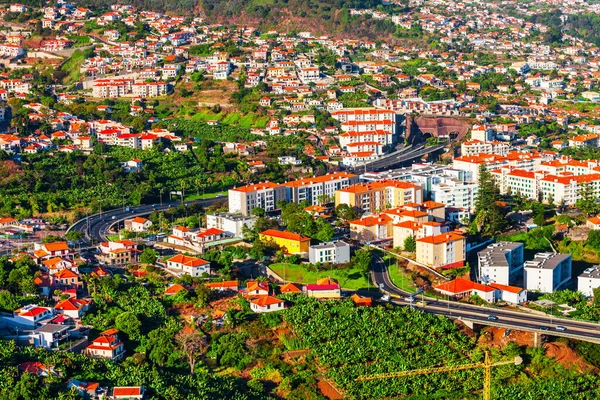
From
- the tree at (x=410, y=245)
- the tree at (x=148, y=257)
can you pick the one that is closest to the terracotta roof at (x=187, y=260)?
the tree at (x=148, y=257)

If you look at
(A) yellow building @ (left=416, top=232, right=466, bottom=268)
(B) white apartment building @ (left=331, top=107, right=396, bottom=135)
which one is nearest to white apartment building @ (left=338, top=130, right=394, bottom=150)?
(B) white apartment building @ (left=331, top=107, right=396, bottom=135)

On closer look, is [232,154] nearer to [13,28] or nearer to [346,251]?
[346,251]

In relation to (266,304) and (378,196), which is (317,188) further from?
(266,304)

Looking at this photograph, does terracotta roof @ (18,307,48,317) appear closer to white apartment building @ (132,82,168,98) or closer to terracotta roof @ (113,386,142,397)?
terracotta roof @ (113,386,142,397)

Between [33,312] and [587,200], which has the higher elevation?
[587,200]

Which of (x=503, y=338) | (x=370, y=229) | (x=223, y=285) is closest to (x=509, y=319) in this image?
(x=503, y=338)

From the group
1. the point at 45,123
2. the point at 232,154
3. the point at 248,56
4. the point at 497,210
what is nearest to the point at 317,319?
the point at 497,210
